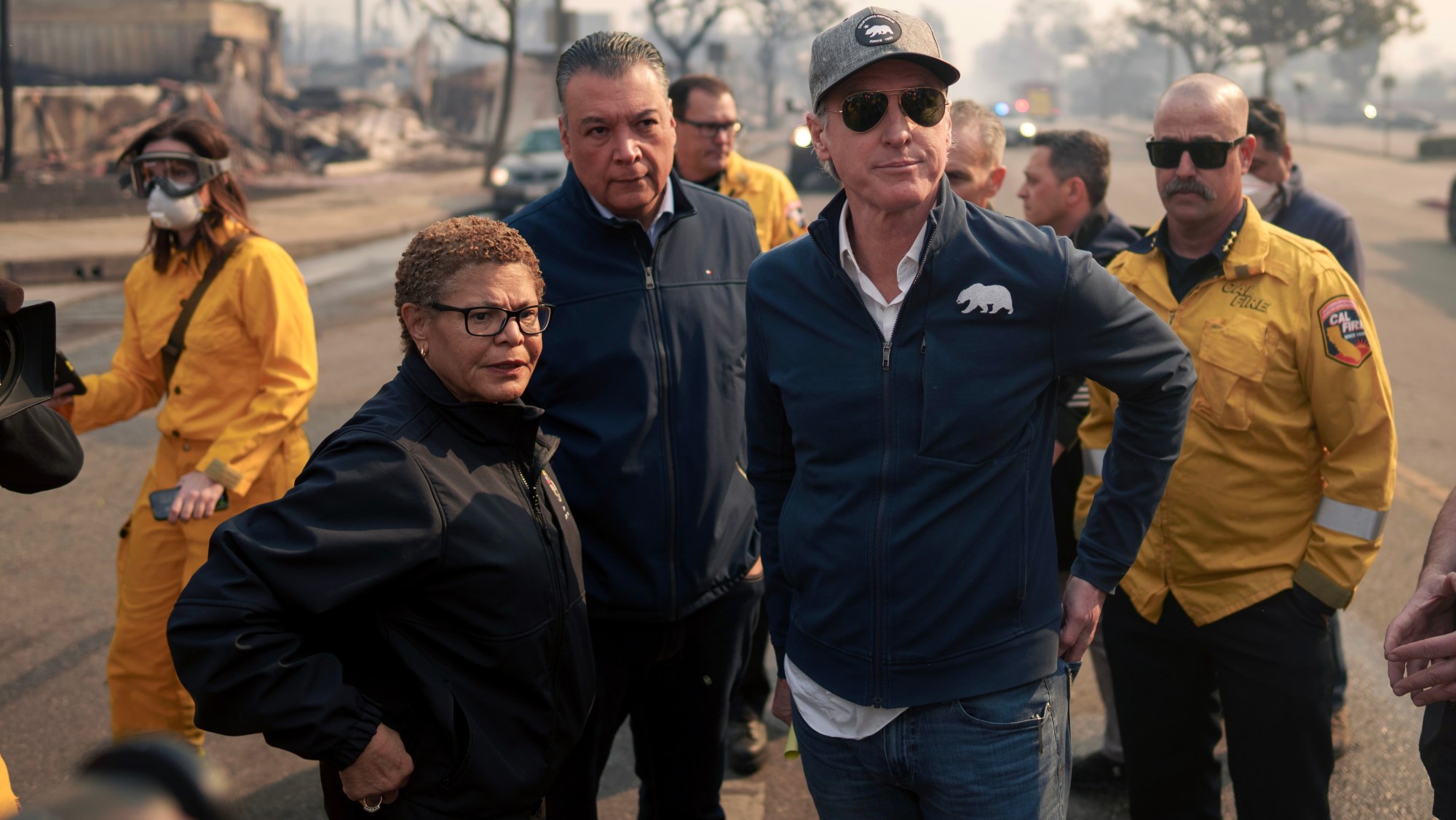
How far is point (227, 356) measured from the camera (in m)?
3.86

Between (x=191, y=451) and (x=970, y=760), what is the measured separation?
108 inches

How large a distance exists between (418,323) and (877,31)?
1099 mm

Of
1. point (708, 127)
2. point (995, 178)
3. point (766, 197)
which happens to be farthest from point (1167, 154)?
point (766, 197)

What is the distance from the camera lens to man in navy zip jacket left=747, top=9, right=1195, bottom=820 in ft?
7.36

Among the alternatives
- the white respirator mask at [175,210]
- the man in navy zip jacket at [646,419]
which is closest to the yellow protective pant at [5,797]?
the man in navy zip jacket at [646,419]

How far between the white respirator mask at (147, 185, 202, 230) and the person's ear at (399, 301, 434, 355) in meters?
1.68

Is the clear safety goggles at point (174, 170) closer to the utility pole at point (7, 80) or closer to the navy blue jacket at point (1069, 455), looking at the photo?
the navy blue jacket at point (1069, 455)

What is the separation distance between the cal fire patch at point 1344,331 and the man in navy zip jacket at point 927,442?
2.13 feet

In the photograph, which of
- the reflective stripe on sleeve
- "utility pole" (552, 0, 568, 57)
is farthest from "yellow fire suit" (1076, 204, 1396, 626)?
"utility pole" (552, 0, 568, 57)

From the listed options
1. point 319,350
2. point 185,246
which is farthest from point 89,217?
point 185,246

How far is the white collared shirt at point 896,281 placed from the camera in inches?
91.4

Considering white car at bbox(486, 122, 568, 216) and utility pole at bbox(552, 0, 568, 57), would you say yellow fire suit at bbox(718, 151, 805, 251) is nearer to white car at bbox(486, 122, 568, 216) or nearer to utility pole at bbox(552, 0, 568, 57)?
white car at bbox(486, 122, 568, 216)

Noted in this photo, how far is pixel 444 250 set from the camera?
2510 millimetres

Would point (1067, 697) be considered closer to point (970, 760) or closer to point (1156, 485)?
point (970, 760)
